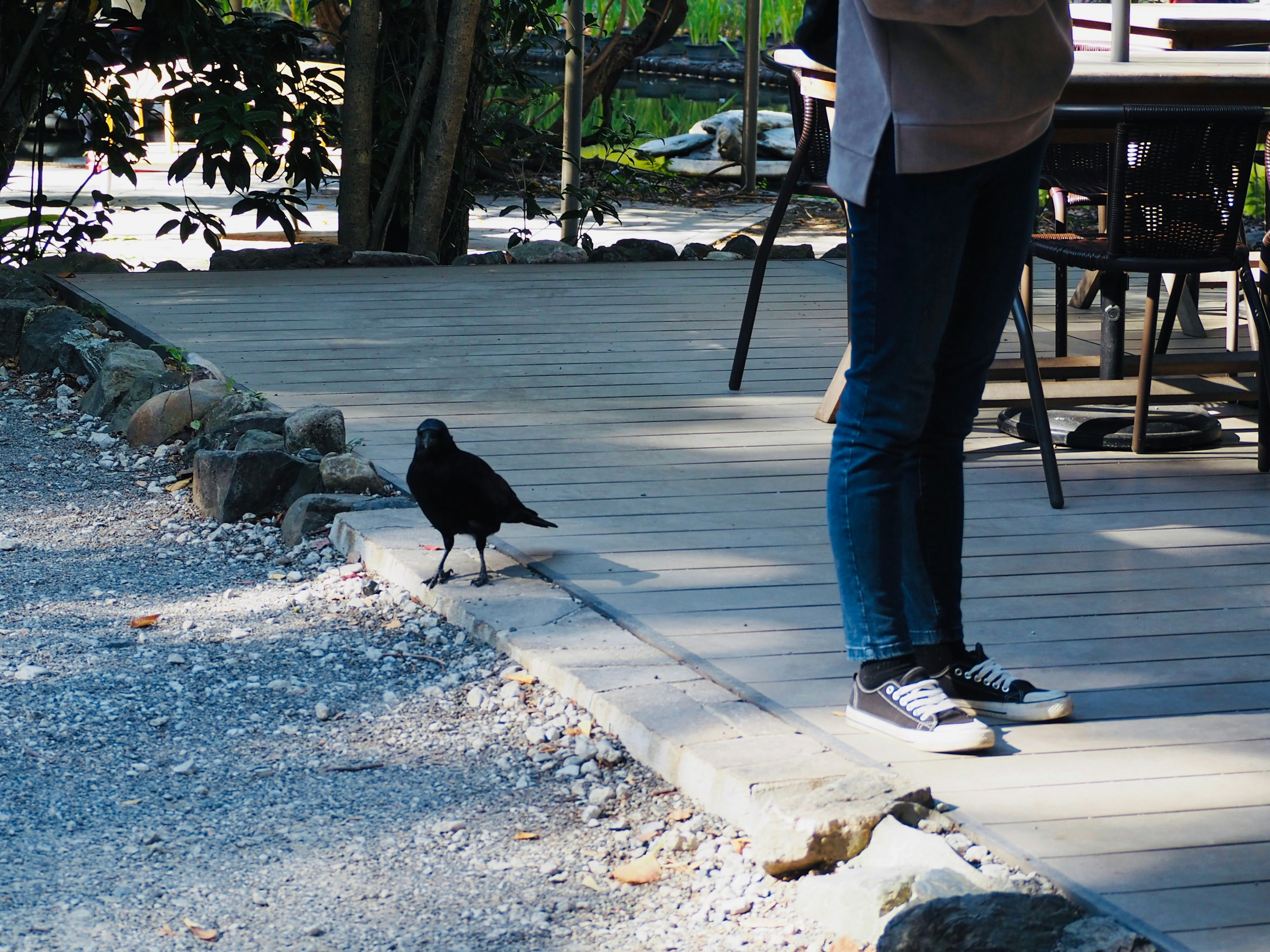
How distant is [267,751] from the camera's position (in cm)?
261

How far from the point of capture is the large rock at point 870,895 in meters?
1.89

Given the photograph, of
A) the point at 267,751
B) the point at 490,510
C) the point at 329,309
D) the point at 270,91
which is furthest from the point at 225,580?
the point at 270,91

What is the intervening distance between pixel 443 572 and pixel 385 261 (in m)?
4.07

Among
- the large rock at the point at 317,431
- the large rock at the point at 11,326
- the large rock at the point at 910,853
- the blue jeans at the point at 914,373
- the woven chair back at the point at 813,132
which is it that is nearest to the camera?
the large rock at the point at 910,853

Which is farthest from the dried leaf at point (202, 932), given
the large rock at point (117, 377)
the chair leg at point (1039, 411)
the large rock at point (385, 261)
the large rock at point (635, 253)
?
the large rock at point (635, 253)

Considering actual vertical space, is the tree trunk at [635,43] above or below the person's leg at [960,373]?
above

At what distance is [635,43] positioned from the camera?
11750mm

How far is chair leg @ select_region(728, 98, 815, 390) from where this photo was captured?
4.29m

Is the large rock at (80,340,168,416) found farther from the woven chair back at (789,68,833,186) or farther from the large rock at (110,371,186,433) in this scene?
the woven chair back at (789,68,833,186)

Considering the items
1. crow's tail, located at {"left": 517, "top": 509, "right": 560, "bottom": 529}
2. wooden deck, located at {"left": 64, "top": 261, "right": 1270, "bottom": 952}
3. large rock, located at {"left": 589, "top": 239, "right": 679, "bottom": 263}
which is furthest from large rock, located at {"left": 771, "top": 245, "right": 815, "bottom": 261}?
crow's tail, located at {"left": 517, "top": 509, "right": 560, "bottom": 529}

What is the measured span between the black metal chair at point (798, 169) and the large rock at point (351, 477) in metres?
1.39

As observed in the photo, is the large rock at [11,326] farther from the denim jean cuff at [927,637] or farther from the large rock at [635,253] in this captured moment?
the denim jean cuff at [927,637]

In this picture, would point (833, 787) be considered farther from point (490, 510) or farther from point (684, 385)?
point (684, 385)

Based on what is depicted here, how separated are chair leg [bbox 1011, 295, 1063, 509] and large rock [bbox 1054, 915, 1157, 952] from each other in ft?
6.21
